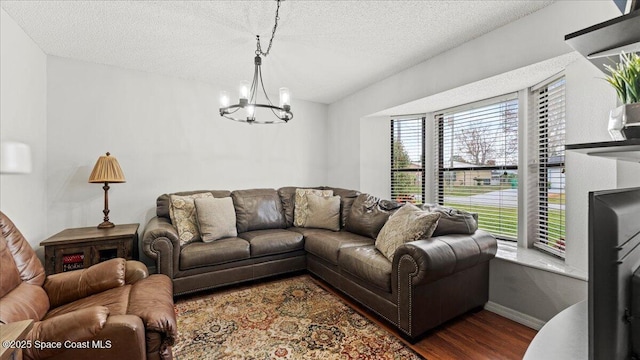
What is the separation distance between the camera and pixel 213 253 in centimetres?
279

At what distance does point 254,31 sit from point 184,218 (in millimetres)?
2085

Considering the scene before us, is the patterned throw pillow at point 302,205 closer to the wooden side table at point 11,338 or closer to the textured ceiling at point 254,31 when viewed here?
the textured ceiling at point 254,31

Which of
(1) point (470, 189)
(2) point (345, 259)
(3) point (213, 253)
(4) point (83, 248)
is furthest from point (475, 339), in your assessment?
(4) point (83, 248)

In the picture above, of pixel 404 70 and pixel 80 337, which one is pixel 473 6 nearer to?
pixel 404 70

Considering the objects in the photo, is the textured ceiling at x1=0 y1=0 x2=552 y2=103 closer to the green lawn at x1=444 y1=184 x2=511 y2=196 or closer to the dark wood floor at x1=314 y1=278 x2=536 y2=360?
the green lawn at x1=444 y1=184 x2=511 y2=196

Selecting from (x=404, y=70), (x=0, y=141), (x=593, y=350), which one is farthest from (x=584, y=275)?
(x=0, y=141)

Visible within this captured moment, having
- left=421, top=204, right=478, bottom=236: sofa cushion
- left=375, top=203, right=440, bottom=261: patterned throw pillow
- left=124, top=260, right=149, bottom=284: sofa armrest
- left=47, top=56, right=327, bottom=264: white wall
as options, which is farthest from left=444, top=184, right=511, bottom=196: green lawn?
left=124, top=260, right=149, bottom=284: sofa armrest

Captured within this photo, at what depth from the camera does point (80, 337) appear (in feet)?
3.89

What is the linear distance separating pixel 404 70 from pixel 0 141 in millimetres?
3819

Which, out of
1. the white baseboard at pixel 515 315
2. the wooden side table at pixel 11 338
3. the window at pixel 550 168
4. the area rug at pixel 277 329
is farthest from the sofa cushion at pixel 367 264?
the wooden side table at pixel 11 338

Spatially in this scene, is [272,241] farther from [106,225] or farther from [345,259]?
[106,225]

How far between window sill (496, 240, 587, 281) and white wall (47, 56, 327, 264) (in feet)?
9.99

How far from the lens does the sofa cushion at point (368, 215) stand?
3.03m

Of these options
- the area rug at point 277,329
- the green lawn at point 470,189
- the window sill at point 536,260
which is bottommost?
the area rug at point 277,329
